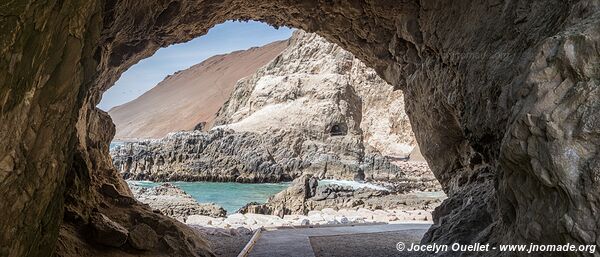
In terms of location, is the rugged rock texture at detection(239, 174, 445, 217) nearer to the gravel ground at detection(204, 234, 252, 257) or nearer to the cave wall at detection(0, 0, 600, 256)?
the gravel ground at detection(204, 234, 252, 257)

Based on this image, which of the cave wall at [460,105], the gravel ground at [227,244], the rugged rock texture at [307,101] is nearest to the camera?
the cave wall at [460,105]

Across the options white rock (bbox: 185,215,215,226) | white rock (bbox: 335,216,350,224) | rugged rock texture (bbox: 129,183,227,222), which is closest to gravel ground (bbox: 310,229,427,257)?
white rock (bbox: 335,216,350,224)

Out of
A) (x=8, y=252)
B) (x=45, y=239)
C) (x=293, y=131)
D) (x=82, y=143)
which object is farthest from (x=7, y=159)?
(x=293, y=131)

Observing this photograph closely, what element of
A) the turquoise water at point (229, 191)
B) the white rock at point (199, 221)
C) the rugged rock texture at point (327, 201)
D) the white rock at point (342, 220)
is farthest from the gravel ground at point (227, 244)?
the turquoise water at point (229, 191)

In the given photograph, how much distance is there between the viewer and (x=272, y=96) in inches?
1699

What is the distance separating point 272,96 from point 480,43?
3844cm

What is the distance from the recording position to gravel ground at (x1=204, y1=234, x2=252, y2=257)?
8.68 m

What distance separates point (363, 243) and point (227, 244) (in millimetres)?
2937

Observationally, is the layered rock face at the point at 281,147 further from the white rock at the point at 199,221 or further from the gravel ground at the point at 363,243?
the gravel ground at the point at 363,243

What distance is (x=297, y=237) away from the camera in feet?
31.8

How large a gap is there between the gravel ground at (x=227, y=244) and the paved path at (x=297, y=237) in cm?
40

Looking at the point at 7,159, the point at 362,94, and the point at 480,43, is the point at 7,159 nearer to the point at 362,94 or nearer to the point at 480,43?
the point at 480,43

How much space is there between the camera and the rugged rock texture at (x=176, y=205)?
15.7 meters

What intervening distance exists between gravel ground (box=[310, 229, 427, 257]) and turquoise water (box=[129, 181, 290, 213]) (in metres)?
16.2
